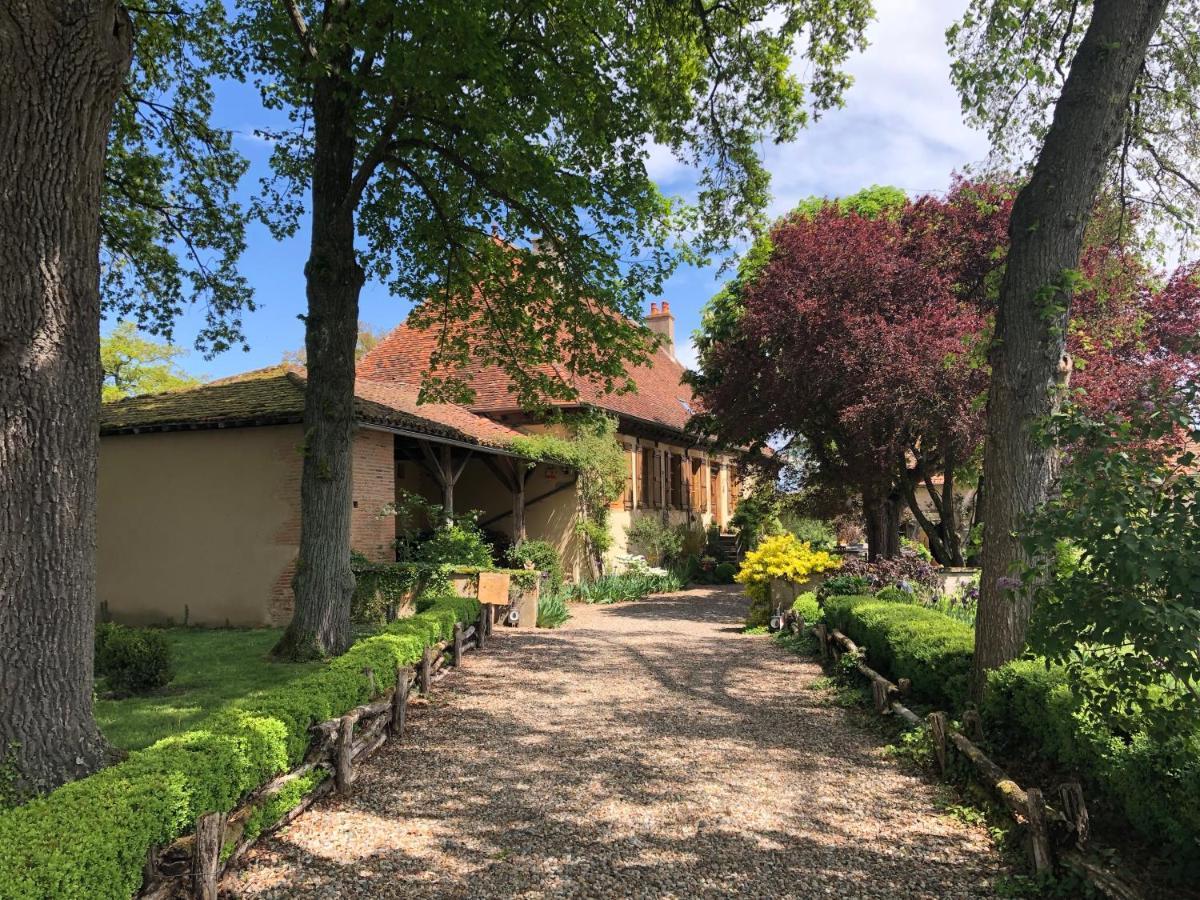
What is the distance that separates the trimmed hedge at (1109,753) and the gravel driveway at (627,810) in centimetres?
69

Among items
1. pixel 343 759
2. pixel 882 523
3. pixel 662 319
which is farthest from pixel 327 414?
pixel 662 319

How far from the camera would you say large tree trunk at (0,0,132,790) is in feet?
12.3

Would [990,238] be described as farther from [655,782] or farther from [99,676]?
[99,676]

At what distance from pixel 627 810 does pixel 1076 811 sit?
7.97ft

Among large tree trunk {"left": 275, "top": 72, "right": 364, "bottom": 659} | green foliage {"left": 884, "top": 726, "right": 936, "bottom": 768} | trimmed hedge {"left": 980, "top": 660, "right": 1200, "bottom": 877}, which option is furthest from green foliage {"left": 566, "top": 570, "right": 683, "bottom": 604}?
trimmed hedge {"left": 980, "top": 660, "right": 1200, "bottom": 877}

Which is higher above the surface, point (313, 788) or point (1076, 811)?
point (1076, 811)

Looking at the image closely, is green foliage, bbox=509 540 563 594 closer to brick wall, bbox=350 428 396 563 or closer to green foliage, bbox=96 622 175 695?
brick wall, bbox=350 428 396 563

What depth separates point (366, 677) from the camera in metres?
6.21

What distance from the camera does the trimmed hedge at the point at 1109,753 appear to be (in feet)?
10.7

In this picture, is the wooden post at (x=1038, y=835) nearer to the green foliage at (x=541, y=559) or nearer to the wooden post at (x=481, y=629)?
the wooden post at (x=481, y=629)

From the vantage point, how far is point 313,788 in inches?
193

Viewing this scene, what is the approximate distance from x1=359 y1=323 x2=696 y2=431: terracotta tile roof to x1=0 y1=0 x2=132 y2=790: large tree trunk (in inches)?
445

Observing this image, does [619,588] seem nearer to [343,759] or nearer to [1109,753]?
[343,759]

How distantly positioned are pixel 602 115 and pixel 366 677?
6.69 m
